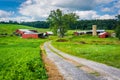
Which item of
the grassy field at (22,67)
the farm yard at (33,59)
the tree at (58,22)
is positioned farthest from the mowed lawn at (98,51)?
the tree at (58,22)

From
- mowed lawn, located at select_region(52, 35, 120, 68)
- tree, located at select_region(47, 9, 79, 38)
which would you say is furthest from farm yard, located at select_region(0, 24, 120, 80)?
tree, located at select_region(47, 9, 79, 38)

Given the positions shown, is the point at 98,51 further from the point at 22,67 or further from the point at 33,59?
the point at 22,67

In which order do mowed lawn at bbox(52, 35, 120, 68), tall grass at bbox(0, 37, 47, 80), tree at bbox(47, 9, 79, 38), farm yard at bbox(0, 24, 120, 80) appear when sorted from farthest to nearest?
tree at bbox(47, 9, 79, 38)
mowed lawn at bbox(52, 35, 120, 68)
farm yard at bbox(0, 24, 120, 80)
tall grass at bbox(0, 37, 47, 80)

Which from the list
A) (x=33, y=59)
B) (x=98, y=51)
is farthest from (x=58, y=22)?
(x=33, y=59)

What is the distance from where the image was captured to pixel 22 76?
21250mm

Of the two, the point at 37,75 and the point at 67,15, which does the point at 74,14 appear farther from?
the point at 37,75

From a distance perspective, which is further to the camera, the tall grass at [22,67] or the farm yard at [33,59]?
the farm yard at [33,59]

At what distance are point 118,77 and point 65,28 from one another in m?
120

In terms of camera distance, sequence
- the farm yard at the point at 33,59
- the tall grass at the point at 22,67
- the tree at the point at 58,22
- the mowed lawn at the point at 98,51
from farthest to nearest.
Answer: the tree at the point at 58,22 → the mowed lawn at the point at 98,51 → the farm yard at the point at 33,59 → the tall grass at the point at 22,67

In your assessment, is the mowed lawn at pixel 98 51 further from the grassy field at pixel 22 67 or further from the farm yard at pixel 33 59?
the grassy field at pixel 22 67

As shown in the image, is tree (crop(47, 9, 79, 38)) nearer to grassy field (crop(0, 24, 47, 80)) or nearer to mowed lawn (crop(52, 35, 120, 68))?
→ mowed lawn (crop(52, 35, 120, 68))

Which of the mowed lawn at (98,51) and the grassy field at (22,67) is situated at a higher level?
the grassy field at (22,67)

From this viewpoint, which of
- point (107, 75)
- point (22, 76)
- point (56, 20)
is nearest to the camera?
point (22, 76)

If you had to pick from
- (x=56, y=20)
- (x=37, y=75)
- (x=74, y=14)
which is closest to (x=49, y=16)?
(x=56, y=20)
